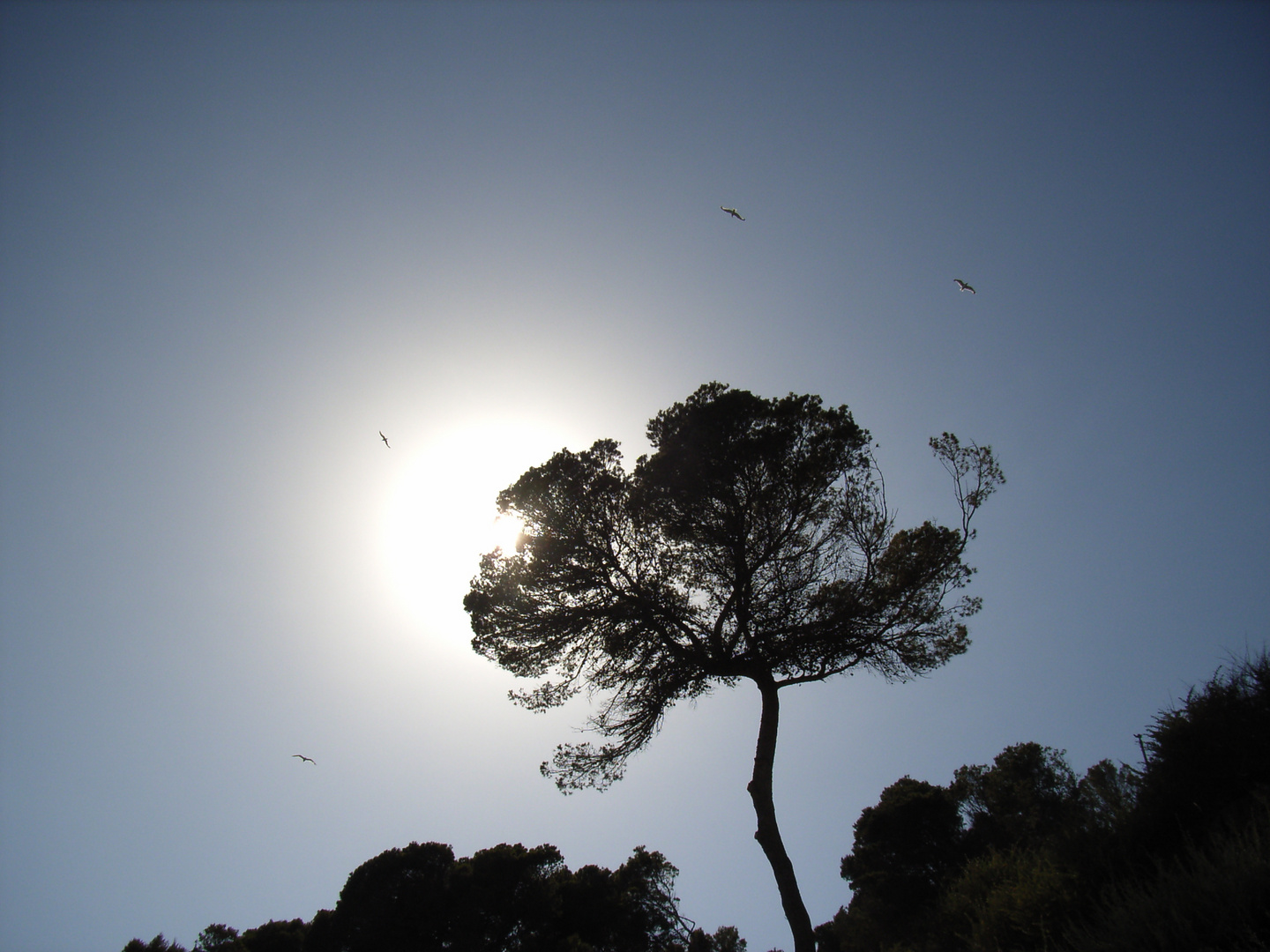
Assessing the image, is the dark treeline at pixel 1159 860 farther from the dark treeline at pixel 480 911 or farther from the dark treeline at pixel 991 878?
the dark treeline at pixel 480 911

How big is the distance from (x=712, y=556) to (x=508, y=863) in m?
16.5

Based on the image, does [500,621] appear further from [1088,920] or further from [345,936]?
[345,936]

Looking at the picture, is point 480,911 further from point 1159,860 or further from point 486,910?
point 1159,860

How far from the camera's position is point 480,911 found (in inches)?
757

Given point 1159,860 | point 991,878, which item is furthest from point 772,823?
point 1159,860

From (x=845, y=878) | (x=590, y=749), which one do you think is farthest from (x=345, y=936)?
(x=845, y=878)

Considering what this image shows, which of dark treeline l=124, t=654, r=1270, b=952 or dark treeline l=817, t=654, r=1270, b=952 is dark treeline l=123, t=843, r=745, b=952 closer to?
dark treeline l=124, t=654, r=1270, b=952

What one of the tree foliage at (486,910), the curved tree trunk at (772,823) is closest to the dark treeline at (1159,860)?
the curved tree trunk at (772,823)

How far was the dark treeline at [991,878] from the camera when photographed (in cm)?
564

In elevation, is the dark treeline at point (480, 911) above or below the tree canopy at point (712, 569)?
below

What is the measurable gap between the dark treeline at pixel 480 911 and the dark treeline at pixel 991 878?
0.17 ft

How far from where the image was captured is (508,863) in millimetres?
20375

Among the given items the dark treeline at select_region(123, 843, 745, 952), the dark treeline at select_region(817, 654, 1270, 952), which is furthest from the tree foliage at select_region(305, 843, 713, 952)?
the dark treeline at select_region(817, 654, 1270, 952)

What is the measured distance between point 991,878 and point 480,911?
674 inches
